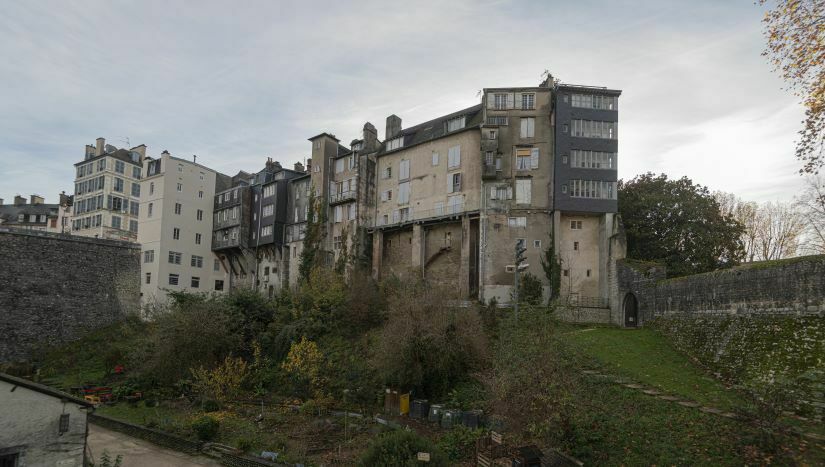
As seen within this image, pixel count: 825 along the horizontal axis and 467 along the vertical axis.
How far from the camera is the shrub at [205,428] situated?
21203 mm

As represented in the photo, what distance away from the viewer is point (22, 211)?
83.4 m

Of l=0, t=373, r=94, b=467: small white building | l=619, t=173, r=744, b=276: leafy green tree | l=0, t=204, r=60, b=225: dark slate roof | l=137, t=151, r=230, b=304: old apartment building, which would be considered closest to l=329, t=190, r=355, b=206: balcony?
l=137, t=151, r=230, b=304: old apartment building

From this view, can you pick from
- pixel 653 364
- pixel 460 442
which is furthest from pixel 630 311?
pixel 460 442

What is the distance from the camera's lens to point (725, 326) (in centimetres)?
2152

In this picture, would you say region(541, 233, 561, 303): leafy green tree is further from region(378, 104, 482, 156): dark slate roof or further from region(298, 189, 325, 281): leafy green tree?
region(298, 189, 325, 281): leafy green tree

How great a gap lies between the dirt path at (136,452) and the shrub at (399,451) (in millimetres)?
10141

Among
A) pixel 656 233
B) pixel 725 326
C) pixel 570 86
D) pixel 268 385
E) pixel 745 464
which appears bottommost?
pixel 268 385

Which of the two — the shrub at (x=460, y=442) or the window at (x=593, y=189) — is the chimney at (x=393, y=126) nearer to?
the window at (x=593, y=189)

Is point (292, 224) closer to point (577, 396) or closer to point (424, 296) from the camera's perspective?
point (424, 296)

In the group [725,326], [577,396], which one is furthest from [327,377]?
→ [725,326]

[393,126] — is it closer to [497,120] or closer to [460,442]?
[497,120]

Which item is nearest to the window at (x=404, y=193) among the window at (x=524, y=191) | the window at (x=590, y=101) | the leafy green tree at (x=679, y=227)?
the window at (x=524, y=191)

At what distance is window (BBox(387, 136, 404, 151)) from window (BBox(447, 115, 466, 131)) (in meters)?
5.61

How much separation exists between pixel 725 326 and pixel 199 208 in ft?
175
